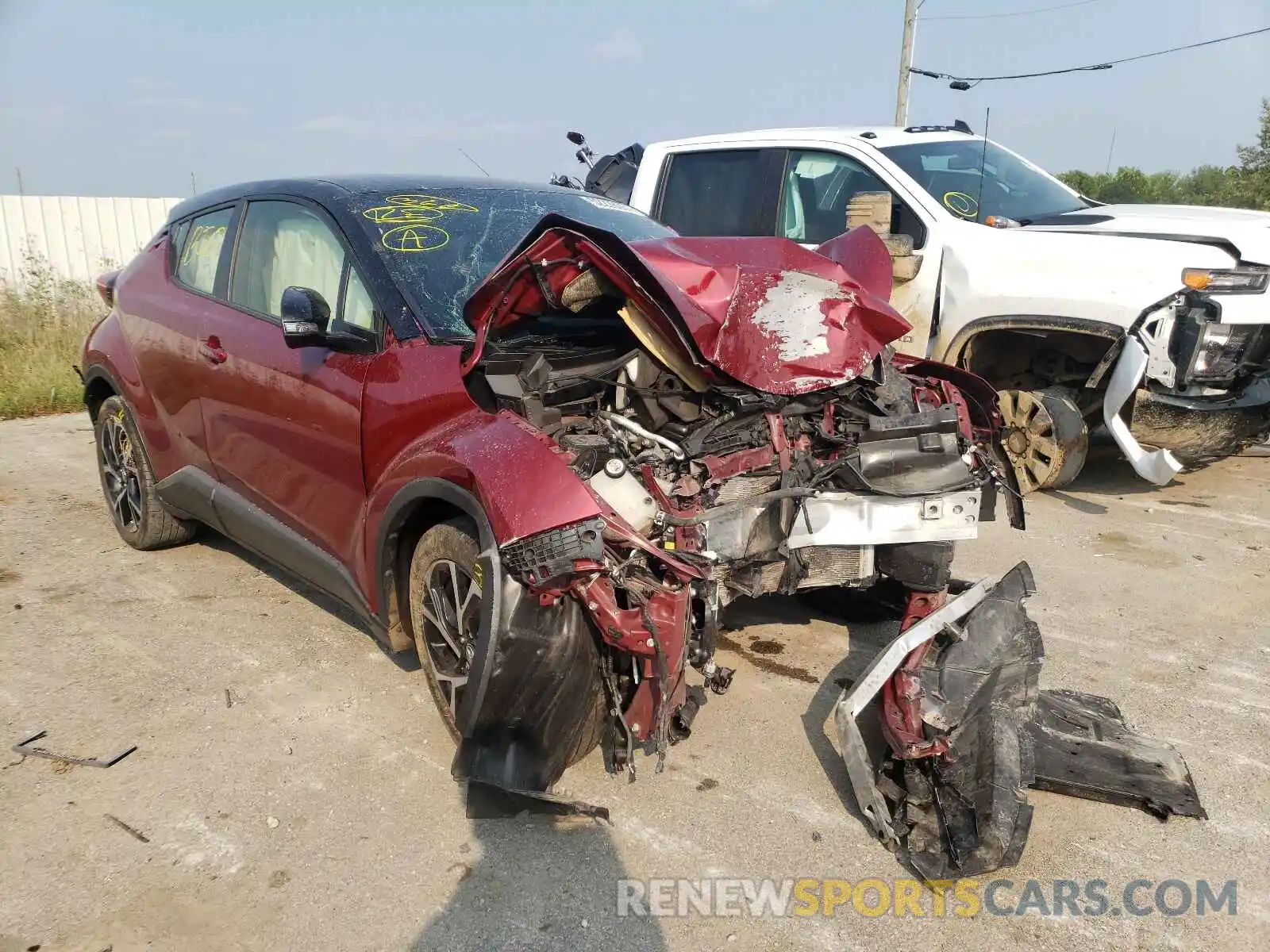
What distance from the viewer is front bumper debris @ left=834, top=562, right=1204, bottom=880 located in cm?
258

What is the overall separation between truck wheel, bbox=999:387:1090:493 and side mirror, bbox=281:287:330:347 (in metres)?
4.11

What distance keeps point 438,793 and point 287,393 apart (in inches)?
64.1

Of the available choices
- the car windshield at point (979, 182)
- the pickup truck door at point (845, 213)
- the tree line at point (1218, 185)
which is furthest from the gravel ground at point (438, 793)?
the tree line at point (1218, 185)

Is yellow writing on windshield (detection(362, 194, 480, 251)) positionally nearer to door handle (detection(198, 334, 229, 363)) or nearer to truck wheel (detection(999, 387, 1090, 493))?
door handle (detection(198, 334, 229, 363))

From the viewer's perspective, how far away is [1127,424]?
17.3 ft

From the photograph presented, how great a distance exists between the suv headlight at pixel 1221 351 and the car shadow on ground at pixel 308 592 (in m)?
4.36

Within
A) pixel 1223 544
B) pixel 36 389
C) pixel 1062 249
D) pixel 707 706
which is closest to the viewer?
pixel 707 706

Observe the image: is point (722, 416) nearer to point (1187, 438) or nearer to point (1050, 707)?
point (1050, 707)

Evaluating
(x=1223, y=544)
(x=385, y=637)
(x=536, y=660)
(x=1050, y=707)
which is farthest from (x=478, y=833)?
(x=1223, y=544)

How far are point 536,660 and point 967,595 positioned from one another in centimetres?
144

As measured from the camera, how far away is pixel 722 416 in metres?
2.94

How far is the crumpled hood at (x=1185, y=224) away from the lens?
5062 millimetres

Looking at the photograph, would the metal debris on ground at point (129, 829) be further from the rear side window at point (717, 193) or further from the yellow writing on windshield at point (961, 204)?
the yellow writing on windshield at point (961, 204)

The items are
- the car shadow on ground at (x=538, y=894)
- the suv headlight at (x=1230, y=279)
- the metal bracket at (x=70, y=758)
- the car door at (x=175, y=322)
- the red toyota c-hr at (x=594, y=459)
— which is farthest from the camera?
the suv headlight at (x=1230, y=279)
